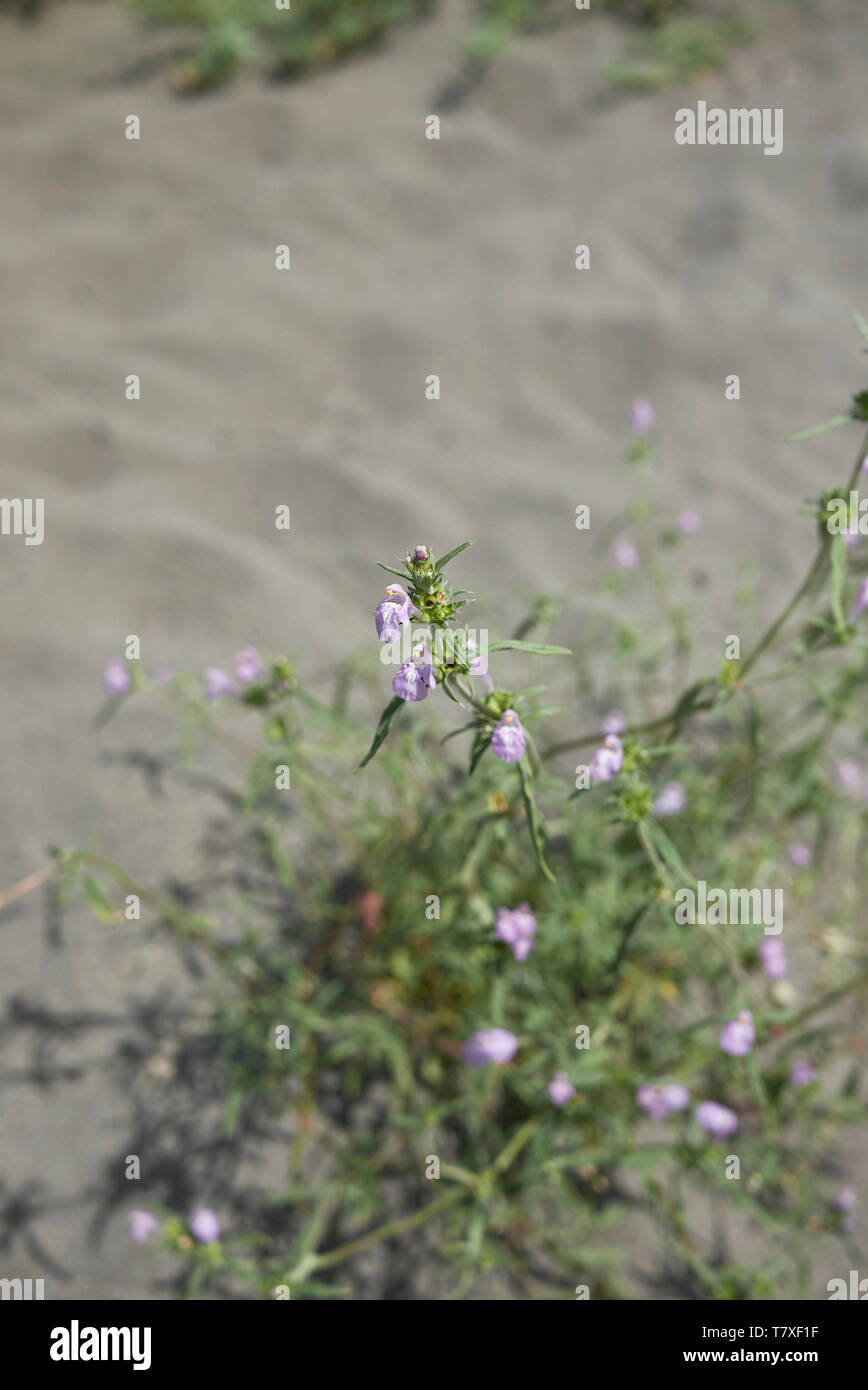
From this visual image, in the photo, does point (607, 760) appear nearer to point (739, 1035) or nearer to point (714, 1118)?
point (739, 1035)

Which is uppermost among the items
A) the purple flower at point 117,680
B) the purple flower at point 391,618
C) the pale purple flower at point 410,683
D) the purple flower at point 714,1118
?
the purple flower at point 117,680

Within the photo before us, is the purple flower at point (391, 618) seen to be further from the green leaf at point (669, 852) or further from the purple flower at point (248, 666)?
the purple flower at point (248, 666)

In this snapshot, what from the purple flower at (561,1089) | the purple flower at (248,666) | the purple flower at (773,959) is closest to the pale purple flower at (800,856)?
the purple flower at (773,959)

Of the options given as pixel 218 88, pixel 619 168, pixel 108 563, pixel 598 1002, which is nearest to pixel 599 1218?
pixel 598 1002

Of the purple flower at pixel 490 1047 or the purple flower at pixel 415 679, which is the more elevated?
the purple flower at pixel 415 679

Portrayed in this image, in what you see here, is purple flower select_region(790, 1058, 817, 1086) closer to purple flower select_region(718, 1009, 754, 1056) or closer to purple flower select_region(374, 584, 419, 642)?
purple flower select_region(718, 1009, 754, 1056)
